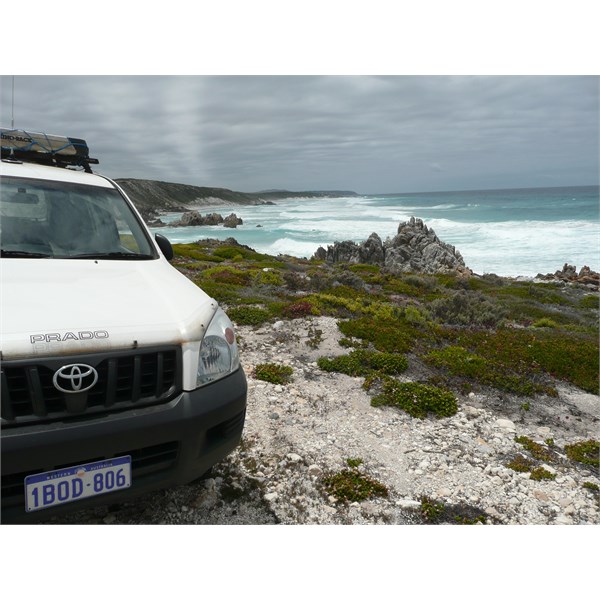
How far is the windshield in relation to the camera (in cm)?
384

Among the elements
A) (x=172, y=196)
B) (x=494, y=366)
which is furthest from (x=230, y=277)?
(x=172, y=196)

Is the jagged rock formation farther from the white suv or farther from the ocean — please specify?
the white suv

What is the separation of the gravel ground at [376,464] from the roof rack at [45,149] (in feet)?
12.7

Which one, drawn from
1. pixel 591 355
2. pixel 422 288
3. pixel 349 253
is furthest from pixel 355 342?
pixel 349 253

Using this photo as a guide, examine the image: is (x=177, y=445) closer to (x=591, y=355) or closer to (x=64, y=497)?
(x=64, y=497)

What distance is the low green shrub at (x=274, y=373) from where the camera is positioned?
21.0ft

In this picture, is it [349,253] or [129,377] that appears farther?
[349,253]

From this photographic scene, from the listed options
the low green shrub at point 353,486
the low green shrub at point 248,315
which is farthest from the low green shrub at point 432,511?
the low green shrub at point 248,315

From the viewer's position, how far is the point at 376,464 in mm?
→ 4566

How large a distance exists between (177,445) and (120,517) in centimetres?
123

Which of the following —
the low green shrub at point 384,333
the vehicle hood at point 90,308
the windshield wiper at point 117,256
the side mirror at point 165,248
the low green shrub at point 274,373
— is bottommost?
the low green shrub at point 274,373

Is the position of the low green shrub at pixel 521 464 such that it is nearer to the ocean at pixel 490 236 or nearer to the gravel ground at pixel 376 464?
the gravel ground at pixel 376 464

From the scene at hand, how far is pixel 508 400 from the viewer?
643 centimetres

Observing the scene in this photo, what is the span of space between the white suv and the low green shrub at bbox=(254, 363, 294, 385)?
10.1 feet
